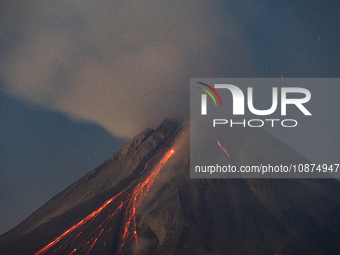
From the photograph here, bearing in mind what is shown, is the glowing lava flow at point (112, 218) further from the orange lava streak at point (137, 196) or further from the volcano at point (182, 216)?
the volcano at point (182, 216)

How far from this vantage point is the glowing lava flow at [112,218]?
1213 inches

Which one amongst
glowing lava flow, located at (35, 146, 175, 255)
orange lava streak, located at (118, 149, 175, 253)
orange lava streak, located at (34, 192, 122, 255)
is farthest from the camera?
orange lava streak, located at (118, 149, 175, 253)

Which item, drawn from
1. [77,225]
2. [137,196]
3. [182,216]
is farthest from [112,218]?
[182,216]

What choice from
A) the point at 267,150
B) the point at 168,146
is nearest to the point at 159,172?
the point at 168,146

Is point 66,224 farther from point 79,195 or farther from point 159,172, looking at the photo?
point 159,172

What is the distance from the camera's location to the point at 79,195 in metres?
47.7

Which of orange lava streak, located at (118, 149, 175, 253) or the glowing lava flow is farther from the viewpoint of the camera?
orange lava streak, located at (118, 149, 175, 253)

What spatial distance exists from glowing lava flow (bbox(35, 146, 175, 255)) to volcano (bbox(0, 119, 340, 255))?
136 millimetres

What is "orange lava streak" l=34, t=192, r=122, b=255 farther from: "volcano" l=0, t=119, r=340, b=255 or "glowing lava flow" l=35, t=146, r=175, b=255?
"volcano" l=0, t=119, r=340, b=255

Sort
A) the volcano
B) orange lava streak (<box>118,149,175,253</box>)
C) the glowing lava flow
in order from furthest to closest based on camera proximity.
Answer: orange lava streak (<box>118,149,175,253</box>) < the glowing lava flow < the volcano

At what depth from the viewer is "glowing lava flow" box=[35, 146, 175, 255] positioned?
30805 millimetres

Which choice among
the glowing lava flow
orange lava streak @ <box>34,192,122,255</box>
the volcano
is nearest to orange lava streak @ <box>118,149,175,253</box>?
the glowing lava flow

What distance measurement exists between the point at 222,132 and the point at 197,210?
80.5 ft

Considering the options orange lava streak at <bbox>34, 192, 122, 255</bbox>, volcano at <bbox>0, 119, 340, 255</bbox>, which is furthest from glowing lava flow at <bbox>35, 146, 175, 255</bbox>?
volcano at <bbox>0, 119, 340, 255</bbox>
